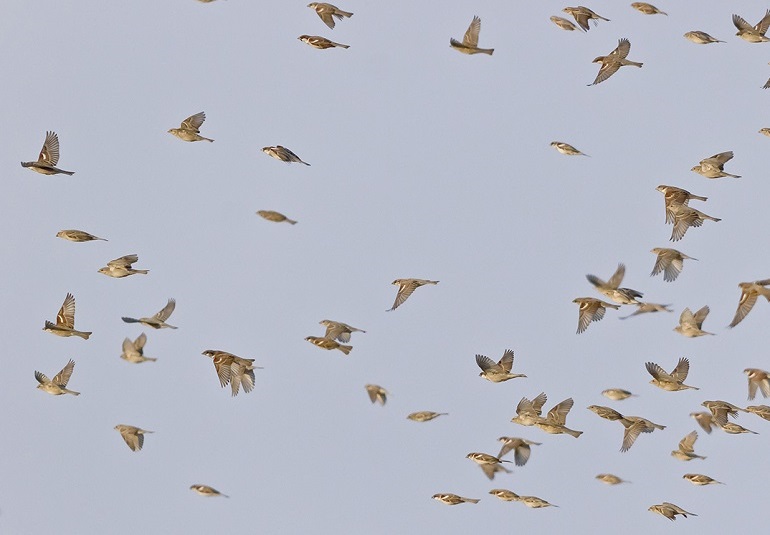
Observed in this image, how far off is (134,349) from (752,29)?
2308 cm

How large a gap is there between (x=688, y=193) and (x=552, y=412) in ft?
27.0

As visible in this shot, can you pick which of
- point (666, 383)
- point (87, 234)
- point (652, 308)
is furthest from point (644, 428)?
point (87, 234)

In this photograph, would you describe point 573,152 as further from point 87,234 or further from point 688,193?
point 87,234

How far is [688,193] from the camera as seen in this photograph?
66.6 metres

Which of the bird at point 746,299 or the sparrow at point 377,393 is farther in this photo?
the sparrow at point 377,393

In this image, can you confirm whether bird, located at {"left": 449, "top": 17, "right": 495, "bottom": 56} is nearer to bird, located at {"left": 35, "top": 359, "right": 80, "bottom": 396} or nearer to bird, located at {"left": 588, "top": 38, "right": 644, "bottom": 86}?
bird, located at {"left": 588, "top": 38, "right": 644, "bottom": 86}

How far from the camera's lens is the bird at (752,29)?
70.3 meters

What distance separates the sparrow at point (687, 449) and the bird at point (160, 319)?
17.4m

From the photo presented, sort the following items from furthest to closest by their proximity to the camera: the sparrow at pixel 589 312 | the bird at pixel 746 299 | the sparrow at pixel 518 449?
the sparrow at pixel 518 449 → the sparrow at pixel 589 312 → the bird at pixel 746 299

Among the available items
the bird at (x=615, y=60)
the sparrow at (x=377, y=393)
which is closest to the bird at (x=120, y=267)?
the sparrow at (x=377, y=393)

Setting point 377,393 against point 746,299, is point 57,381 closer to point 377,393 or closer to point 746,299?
point 377,393

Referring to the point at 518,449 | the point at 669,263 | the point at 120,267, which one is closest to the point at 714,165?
the point at 669,263

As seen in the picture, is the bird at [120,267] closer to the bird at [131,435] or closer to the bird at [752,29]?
the bird at [131,435]

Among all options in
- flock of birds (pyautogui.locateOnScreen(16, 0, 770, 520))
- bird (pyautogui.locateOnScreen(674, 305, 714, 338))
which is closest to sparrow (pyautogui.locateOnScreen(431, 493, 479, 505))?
flock of birds (pyautogui.locateOnScreen(16, 0, 770, 520))
